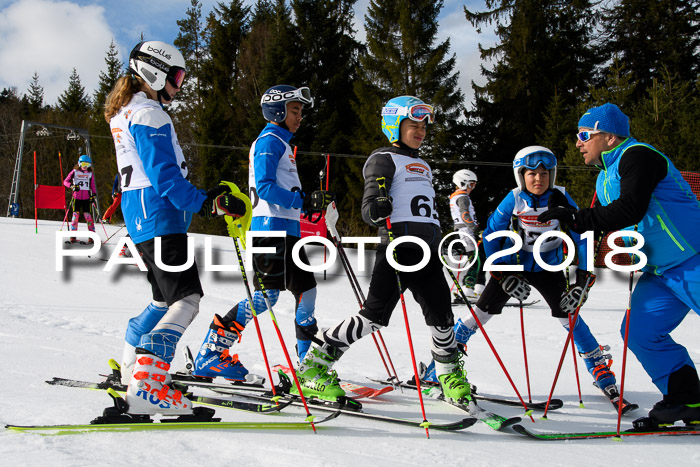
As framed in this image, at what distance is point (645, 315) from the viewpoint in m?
3.43

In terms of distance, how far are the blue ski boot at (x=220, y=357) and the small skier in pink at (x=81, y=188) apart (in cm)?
1105

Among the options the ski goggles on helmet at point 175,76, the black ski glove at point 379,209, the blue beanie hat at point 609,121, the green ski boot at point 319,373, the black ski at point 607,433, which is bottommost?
the black ski at point 607,433

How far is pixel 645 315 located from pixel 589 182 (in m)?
15.8

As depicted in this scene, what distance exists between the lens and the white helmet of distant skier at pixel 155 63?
3232mm

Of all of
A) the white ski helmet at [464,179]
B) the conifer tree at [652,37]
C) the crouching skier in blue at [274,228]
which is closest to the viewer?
the crouching skier in blue at [274,228]

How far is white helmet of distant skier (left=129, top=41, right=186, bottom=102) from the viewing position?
3232 millimetres

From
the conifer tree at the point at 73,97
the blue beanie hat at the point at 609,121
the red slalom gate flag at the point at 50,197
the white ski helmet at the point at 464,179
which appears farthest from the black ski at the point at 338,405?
the conifer tree at the point at 73,97

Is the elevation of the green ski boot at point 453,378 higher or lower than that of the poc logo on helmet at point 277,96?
lower

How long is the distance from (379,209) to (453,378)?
4.06 ft

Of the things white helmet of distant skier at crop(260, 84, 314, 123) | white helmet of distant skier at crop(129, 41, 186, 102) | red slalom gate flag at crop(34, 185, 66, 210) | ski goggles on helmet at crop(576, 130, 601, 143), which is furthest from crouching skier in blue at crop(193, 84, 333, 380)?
red slalom gate flag at crop(34, 185, 66, 210)

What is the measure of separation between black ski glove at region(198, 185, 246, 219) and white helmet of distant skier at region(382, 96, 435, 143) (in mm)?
1214

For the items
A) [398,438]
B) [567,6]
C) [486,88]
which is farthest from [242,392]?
[567,6]

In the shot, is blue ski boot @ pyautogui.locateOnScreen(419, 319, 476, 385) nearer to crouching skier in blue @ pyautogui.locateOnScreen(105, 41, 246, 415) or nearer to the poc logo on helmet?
crouching skier in blue @ pyautogui.locateOnScreen(105, 41, 246, 415)

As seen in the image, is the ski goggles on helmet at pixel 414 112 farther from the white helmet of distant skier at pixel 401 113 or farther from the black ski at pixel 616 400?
the black ski at pixel 616 400
